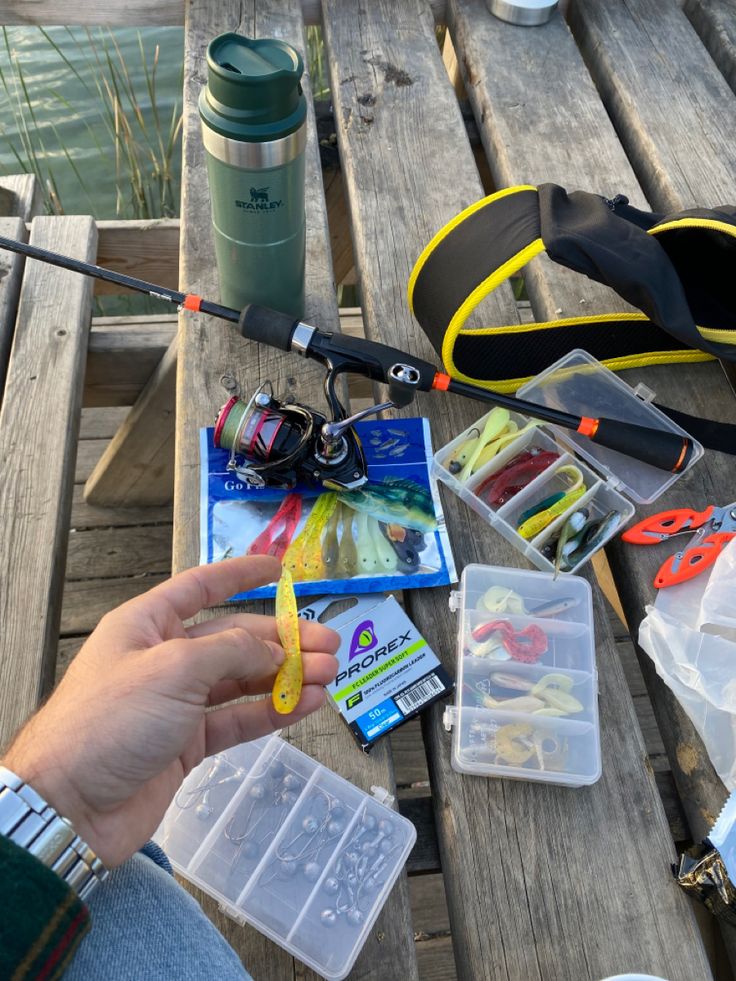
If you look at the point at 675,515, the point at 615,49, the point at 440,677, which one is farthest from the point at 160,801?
the point at 615,49

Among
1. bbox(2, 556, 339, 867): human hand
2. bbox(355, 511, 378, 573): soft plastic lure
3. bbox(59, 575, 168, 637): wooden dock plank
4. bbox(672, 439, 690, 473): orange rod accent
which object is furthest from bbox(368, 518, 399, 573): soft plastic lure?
bbox(59, 575, 168, 637): wooden dock plank

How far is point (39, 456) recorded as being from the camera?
168 centimetres

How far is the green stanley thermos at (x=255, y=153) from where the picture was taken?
1.30 metres

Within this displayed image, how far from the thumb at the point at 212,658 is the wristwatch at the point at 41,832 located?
20 centimetres

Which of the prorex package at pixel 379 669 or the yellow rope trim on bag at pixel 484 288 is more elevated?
the yellow rope trim on bag at pixel 484 288

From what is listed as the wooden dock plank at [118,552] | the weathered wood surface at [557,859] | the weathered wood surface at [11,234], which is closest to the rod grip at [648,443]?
the weathered wood surface at [557,859]

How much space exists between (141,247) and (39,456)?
103 centimetres

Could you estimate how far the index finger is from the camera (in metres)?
1.11

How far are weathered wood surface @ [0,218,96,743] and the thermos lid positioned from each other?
74cm

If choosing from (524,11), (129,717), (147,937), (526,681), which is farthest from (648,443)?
(524,11)

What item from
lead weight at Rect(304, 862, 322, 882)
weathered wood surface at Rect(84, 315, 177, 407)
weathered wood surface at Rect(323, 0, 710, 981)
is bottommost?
weathered wood surface at Rect(84, 315, 177, 407)

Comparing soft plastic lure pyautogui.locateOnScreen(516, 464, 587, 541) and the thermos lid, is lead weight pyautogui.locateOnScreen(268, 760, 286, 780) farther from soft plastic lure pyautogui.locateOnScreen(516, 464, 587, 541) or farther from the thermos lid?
the thermos lid

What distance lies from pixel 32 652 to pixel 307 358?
791mm

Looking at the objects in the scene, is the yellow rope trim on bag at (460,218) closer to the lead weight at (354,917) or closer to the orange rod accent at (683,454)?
the orange rod accent at (683,454)
